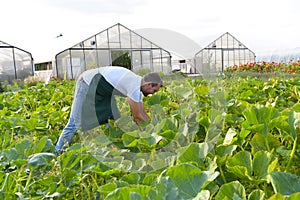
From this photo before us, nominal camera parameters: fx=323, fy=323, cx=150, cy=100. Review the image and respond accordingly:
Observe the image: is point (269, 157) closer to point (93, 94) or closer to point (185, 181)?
point (185, 181)

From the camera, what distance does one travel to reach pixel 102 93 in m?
2.44

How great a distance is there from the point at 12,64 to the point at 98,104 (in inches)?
415

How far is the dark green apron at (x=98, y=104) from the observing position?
2355 millimetres

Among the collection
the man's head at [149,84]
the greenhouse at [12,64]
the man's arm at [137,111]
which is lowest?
the man's arm at [137,111]

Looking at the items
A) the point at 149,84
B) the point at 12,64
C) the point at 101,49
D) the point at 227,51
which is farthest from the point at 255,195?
the point at 227,51

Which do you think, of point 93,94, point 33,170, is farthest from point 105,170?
point 93,94

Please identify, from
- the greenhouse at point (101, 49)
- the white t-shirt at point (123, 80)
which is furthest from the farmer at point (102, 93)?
the greenhouse at point (101, 49)

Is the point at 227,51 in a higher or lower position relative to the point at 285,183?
higher

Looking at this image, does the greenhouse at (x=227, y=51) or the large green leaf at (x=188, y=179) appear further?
the greenhouse at (x=227, y=51)

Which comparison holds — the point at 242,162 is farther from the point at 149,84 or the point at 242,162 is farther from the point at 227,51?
the point at 227,51

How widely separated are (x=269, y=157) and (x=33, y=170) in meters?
0.66

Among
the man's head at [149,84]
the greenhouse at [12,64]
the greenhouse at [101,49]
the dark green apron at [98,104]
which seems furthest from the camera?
the greenhouse at [101,49]

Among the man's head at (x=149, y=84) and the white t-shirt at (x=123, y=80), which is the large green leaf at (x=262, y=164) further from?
the man's head at (x=149, y=84)

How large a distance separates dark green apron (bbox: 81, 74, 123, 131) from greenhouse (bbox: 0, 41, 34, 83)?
10270 millimetres
